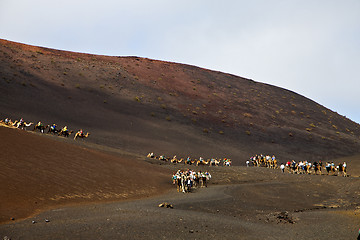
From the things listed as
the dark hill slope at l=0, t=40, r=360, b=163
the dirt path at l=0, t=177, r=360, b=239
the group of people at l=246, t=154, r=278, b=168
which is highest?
the dark hill slope at l=0, t=40, r=360, b=163

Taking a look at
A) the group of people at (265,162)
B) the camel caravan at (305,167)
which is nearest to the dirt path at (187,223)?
the camel caravan at (305,167)

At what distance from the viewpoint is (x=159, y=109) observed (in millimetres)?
73625

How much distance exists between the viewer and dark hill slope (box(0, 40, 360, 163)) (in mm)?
59188

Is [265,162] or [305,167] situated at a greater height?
[305,167]

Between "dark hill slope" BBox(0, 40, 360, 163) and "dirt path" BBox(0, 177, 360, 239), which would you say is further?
"dark hill slope" BBox(0, 40, 360, 163)

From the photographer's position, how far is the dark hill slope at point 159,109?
2330 inches

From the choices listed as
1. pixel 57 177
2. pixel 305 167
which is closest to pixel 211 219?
pixel 57 177

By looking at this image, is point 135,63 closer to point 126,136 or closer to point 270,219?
point 126,136

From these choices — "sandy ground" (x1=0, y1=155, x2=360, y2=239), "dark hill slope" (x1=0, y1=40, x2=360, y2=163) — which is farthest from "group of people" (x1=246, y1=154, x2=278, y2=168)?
"sandy ground" (x1=0, y1=155, x2=360, y2=239)

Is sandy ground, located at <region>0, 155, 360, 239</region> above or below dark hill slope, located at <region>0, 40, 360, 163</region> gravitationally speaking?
below

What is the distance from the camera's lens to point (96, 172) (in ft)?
90.1

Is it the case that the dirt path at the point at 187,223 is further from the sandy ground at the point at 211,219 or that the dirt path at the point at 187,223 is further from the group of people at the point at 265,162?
the group of people at the point at 265,162

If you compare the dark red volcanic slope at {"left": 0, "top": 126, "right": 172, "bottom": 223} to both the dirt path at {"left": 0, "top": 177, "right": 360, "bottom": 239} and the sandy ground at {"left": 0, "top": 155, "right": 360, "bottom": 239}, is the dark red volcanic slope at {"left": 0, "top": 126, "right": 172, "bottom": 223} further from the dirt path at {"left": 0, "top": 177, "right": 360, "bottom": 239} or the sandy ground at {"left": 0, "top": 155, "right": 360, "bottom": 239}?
the dirt path at {"left": 0, "top": 177, "right": 360, "bottom": 239}

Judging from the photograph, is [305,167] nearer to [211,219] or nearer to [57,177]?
[211,219]
